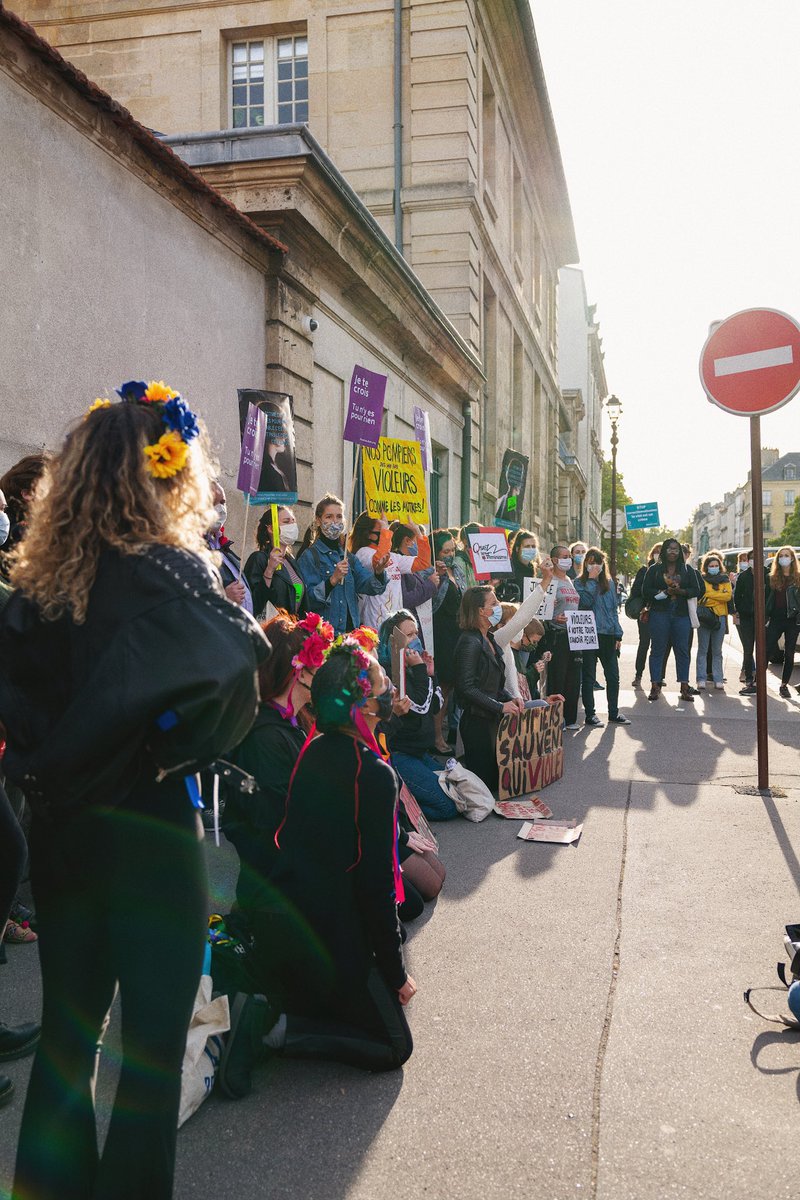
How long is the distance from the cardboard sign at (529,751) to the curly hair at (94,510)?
4818 mm

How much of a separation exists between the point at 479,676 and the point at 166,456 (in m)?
5.08

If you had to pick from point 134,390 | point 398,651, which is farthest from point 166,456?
point 398,651

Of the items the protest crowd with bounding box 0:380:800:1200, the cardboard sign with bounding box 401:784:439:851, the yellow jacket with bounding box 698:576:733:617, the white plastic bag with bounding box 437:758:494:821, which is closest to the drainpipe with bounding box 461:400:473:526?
the yellow jacket with bounding box 698:576:733:617

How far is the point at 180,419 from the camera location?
2082 millimetres

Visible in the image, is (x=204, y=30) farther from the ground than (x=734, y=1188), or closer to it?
farther from the ground

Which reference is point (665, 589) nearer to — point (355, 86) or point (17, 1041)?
point (17, 1041)

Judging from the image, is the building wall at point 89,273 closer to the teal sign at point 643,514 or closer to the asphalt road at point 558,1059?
the asphalt road at point 558,1059

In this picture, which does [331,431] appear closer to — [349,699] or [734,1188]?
[349,699]

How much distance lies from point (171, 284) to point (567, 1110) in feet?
23.3

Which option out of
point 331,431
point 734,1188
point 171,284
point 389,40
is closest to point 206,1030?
point 734,1188

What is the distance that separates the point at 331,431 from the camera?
1188cm

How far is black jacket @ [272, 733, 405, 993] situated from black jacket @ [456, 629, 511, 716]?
3.65m

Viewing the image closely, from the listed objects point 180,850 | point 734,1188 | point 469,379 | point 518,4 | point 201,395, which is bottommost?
point 734,1188

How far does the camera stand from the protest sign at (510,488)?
17656 millimetres
